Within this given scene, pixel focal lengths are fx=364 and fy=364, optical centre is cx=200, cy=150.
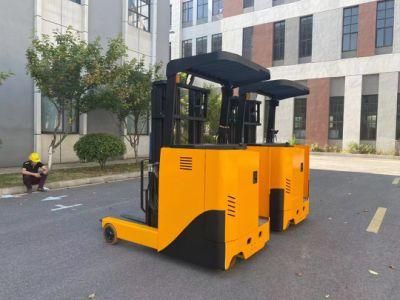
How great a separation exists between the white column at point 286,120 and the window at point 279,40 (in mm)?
4383

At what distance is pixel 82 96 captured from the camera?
13.1 meters

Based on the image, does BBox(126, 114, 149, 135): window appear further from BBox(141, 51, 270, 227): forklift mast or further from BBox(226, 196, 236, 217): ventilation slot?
BBox(226, 196, 236, 217): ventilation slot

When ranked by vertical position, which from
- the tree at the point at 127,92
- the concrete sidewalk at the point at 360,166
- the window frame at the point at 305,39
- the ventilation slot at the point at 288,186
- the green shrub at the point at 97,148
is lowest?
the concrete sidewalk at the point at 360,166

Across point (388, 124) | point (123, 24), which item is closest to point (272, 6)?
point (388, 124)

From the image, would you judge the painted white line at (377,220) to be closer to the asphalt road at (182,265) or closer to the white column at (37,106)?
the asphalt road at (182,265)

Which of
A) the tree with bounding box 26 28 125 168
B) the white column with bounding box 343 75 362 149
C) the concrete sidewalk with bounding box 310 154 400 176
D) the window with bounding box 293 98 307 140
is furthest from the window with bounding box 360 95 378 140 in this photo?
the tree with bounding box 26 28 125 168

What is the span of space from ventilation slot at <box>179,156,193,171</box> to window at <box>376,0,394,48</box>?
28.7 m

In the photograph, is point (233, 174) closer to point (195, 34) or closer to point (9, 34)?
point (9, 34)

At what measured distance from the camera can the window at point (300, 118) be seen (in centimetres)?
3169

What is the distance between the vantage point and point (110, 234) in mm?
5293

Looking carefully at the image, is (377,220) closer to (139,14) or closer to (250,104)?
(250,104)

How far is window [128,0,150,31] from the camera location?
729 inches

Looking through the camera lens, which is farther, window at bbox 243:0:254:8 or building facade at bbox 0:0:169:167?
window at bbox 243:0:254:8

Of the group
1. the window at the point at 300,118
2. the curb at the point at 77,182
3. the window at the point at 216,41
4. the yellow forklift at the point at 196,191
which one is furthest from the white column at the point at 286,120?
the yellow forklift at the point at 196,191
